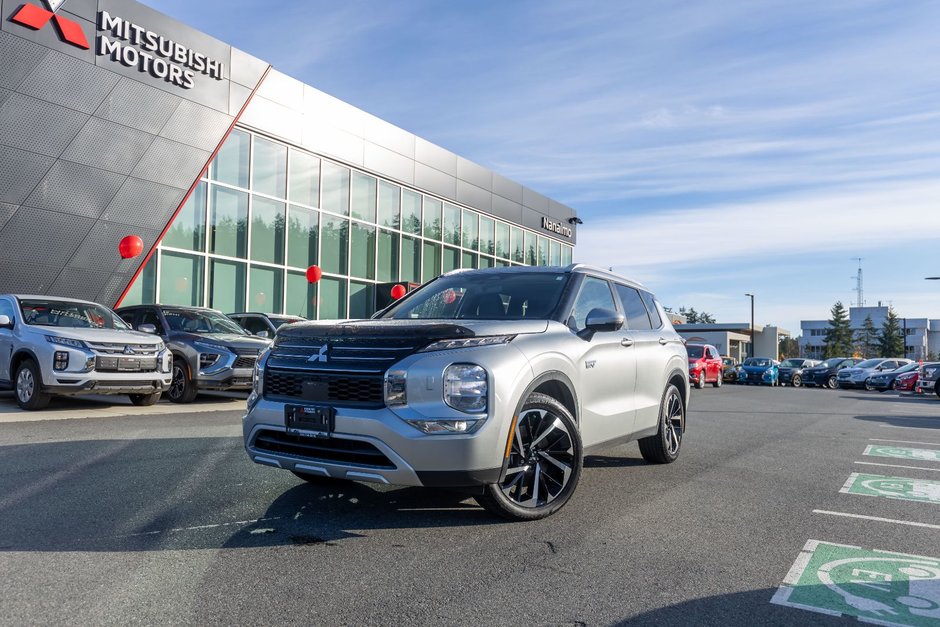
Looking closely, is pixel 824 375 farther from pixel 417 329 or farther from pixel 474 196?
pixel 417 329

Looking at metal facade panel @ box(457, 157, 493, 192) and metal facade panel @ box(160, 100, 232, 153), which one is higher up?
metal facade panel @ box(457, 157, 493, 192)

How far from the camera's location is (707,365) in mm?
27875

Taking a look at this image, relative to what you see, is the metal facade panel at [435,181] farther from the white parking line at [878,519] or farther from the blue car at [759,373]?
the white parking line at [878,519]

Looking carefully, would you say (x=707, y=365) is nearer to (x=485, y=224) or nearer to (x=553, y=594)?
(x=485, y=224)

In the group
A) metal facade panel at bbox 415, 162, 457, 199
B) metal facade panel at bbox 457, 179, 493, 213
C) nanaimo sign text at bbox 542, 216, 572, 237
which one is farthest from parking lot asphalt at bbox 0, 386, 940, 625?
nanaimo sign text at bbox 542, 216, 572, 237

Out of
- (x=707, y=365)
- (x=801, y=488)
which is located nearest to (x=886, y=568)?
(x=801, y=488)

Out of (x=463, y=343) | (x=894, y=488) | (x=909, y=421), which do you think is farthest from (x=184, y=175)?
(x=894, y=488)

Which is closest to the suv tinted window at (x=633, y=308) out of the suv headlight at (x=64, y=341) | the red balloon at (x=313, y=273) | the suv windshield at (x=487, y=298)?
the suv windshield at (x=487, y=298)

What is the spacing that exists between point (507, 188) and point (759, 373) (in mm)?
14370

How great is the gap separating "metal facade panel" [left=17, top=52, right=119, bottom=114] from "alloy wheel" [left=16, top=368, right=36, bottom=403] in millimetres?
7830

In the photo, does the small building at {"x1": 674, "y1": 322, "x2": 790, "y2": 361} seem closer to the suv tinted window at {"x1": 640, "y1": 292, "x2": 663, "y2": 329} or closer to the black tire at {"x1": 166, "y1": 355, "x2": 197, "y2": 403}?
the black tire at {"x1": 166, "y1": 355, "x2": 197, "y2": 403}

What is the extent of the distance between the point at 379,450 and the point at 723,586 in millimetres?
1958

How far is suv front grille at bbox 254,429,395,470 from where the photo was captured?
4.43 m

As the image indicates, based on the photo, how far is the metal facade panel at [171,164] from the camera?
59.9 ft
